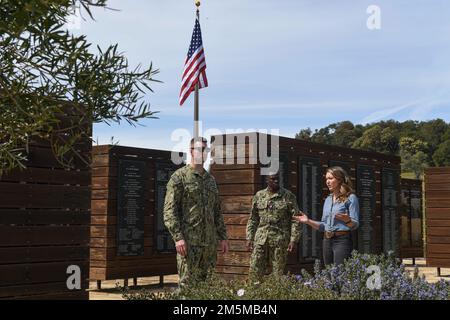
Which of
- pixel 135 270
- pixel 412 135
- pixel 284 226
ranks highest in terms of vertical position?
pixel 412 135

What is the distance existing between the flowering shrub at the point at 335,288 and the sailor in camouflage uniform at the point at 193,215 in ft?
3.02

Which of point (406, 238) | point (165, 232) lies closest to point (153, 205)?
point (165, 232)

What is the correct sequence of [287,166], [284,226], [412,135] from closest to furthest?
[284,226]
[287,166]
[412,135]

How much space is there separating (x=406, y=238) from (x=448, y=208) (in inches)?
132

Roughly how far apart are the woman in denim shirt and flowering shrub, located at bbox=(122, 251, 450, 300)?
0.95 meters

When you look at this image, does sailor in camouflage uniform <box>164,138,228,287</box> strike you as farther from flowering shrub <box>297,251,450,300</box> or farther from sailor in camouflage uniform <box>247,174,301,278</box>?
sailor in camouflage uniform <box>247,174,301,278</box>

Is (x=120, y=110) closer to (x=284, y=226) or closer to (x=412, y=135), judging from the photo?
(x=284, y=226)

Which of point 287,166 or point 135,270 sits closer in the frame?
point 287,166

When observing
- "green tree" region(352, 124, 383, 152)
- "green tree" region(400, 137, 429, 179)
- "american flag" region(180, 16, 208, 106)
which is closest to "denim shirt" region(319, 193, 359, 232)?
"american flag" region(180, 16, 208, 106)

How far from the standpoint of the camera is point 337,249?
6875mm

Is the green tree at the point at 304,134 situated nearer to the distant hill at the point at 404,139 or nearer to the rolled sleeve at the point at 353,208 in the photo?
the distant hill at the point at 404,139

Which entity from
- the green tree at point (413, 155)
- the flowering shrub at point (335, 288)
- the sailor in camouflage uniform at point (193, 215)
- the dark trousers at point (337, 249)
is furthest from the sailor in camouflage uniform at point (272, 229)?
the green tree at point (413, 155)
